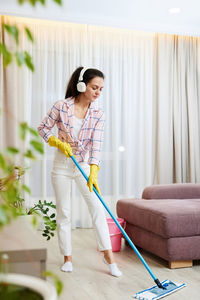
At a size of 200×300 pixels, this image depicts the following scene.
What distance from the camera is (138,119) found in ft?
15.6

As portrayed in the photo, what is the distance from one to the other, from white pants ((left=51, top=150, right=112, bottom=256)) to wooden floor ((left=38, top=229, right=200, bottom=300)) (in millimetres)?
201

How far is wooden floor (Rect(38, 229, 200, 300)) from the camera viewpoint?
2285mm

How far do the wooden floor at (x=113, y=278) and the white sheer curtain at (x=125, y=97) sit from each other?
4.26 ft

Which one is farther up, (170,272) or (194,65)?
(194,65)

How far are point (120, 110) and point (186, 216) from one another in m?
2.16

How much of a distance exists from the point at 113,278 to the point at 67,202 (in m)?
0.63

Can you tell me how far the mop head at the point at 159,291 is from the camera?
2180 mm

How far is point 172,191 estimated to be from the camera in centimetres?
366

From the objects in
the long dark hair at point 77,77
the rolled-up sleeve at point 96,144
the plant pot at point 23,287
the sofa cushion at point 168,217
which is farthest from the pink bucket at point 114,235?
the plant pot at point 23,287

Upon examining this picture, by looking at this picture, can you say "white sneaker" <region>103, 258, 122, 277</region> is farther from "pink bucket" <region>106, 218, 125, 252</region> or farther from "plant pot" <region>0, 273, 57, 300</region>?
"plant pot" <region>0, 273, 57, 300</region>

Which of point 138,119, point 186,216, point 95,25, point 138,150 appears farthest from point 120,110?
point 186,216

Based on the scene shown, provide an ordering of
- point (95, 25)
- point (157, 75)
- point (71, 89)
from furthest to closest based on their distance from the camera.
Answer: point (157, 75), point (95, 25), point (71, 89)

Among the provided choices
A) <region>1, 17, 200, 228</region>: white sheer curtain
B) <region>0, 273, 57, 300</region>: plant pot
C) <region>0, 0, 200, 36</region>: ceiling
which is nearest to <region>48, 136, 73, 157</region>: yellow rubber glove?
<region>1, 17, 200, 228</region>: white sheer curtain

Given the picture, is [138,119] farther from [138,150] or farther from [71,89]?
[71,89]
